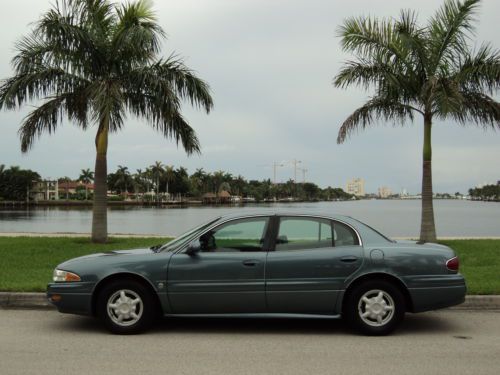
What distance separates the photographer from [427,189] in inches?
617

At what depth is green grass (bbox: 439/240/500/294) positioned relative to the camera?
8453 mm

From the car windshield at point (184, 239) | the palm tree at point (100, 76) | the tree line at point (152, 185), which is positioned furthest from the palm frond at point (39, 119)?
the tree line at point (152, 185)

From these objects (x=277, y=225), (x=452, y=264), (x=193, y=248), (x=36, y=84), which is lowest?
(x=452, y=264)

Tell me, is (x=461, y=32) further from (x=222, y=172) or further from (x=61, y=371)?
(x=222, y=172)

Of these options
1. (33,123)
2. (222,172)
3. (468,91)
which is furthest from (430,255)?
(222,172)

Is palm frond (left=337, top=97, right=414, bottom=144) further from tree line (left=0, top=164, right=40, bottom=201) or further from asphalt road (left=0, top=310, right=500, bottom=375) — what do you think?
tree line (left=0, top=164, right=40, bottom=201)

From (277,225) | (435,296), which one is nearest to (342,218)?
(277,225)

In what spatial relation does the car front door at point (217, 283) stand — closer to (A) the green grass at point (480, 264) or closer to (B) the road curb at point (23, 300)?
(B) the road curb at point (23, 300)

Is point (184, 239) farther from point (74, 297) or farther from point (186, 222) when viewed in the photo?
point (186, 222)

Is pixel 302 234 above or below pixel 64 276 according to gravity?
above

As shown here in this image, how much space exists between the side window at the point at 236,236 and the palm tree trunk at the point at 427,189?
10225 millimetres

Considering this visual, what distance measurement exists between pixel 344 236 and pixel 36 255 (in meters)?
9.04

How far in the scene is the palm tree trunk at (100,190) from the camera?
50.8ft

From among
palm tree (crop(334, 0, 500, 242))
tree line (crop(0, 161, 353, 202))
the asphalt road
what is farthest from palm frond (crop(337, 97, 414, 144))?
tree line (crop(0, 161, 353, 202))
